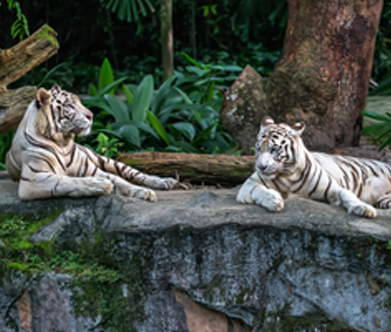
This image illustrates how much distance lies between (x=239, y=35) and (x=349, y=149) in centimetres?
559

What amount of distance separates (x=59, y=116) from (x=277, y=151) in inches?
69.7

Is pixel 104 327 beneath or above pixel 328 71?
beneath

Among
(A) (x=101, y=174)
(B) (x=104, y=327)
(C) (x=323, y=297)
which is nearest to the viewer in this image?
(C) (x=323, y=297)

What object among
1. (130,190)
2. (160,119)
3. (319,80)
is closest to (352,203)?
(130,190)

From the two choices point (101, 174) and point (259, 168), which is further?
point (101, 174)

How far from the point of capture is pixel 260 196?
349cm

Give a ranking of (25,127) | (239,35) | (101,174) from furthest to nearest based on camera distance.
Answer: (239,35)
(101,174)
(25,127)

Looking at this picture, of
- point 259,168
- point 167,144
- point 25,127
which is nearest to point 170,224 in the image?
point 259,168

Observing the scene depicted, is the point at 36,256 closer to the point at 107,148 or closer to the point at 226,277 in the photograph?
the point at 226,277

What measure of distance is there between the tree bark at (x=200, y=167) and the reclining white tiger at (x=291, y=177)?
108 cm

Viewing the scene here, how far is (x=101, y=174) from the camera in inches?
172

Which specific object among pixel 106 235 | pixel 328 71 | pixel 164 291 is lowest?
pixel 164 291

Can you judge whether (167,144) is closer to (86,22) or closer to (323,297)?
(323,297)

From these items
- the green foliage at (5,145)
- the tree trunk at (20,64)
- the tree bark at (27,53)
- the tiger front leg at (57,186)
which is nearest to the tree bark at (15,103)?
the tree trunk at (20,64)
